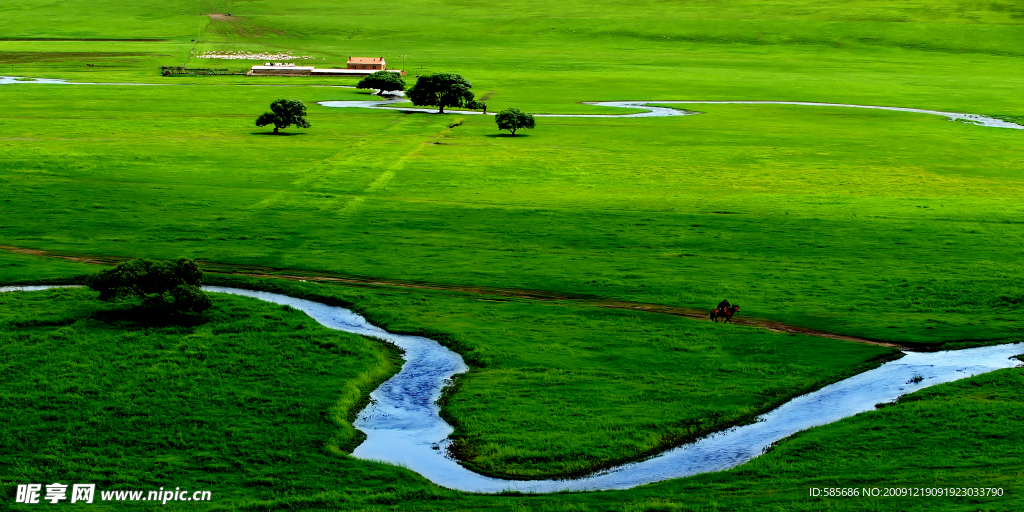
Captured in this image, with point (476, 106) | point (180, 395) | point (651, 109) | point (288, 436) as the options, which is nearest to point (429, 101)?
point (476, 106)

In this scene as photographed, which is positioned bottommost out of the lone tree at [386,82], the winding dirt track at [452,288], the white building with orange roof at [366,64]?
the winding dirt track at [452,288]

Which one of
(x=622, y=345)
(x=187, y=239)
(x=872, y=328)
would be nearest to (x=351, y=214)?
Answer: (x=187, y=239)

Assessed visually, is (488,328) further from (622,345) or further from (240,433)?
(240,433)

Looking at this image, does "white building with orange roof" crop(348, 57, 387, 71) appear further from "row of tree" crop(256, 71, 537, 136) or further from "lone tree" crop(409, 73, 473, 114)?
"lone tree" crop(409, 73, 473, 114)

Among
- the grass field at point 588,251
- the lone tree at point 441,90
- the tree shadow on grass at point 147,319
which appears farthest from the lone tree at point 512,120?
the tree shadow on grass at point 147,319

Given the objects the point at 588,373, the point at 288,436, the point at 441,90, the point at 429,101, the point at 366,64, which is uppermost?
the point at 366,64

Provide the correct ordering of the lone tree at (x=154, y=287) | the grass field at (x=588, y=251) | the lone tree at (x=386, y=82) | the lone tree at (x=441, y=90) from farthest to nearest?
the lone tree at (x=386, y=82) < the lone tree at (x=441, y=90) < the lone tree at (x=154, y=287) < the grass field at (x=588, y=251)

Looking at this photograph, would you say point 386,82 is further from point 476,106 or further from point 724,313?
point 724,313

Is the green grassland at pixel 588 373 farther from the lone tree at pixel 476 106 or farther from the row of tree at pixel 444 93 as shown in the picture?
the lone tree at pixel 476 106
